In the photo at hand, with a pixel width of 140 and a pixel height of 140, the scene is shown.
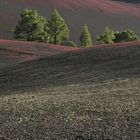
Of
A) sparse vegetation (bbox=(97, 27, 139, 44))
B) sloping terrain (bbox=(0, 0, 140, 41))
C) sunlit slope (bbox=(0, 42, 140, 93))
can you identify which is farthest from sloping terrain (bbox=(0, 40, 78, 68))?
sloping terrain (bbox=(0, 0, 140, 41))

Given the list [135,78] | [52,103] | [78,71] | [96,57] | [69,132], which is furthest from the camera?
[96,57]

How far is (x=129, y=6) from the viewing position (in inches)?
6821

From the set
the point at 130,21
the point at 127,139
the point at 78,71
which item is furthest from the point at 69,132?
the point at 130,21

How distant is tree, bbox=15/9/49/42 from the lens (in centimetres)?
9288

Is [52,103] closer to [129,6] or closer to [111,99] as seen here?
[111,99]

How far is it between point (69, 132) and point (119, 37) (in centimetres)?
8839

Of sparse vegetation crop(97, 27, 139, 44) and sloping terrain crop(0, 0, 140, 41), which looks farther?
sloping terrain crop(0, 0, 140, 41)

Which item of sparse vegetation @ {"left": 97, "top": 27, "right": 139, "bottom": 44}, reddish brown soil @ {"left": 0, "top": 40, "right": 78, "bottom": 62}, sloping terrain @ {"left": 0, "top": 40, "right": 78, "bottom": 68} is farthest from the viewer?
sparse vegetation @ {"left": 97, "top": 27, "right": 139, "bottom": 44}

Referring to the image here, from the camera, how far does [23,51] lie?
67125 mm

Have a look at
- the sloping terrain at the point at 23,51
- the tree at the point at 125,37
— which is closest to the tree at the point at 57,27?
the tree at the point at 125,37

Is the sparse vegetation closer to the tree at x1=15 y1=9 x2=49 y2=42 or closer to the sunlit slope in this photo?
the tree at x1=15 y1=9 x2=49 y2=42

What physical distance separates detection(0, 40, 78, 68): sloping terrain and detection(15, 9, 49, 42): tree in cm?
1921

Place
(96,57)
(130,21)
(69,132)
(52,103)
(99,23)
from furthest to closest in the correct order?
(130,21)
(99,23)
(96,57)
(52,103)
(69,132)

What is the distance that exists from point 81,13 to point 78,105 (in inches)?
5173
